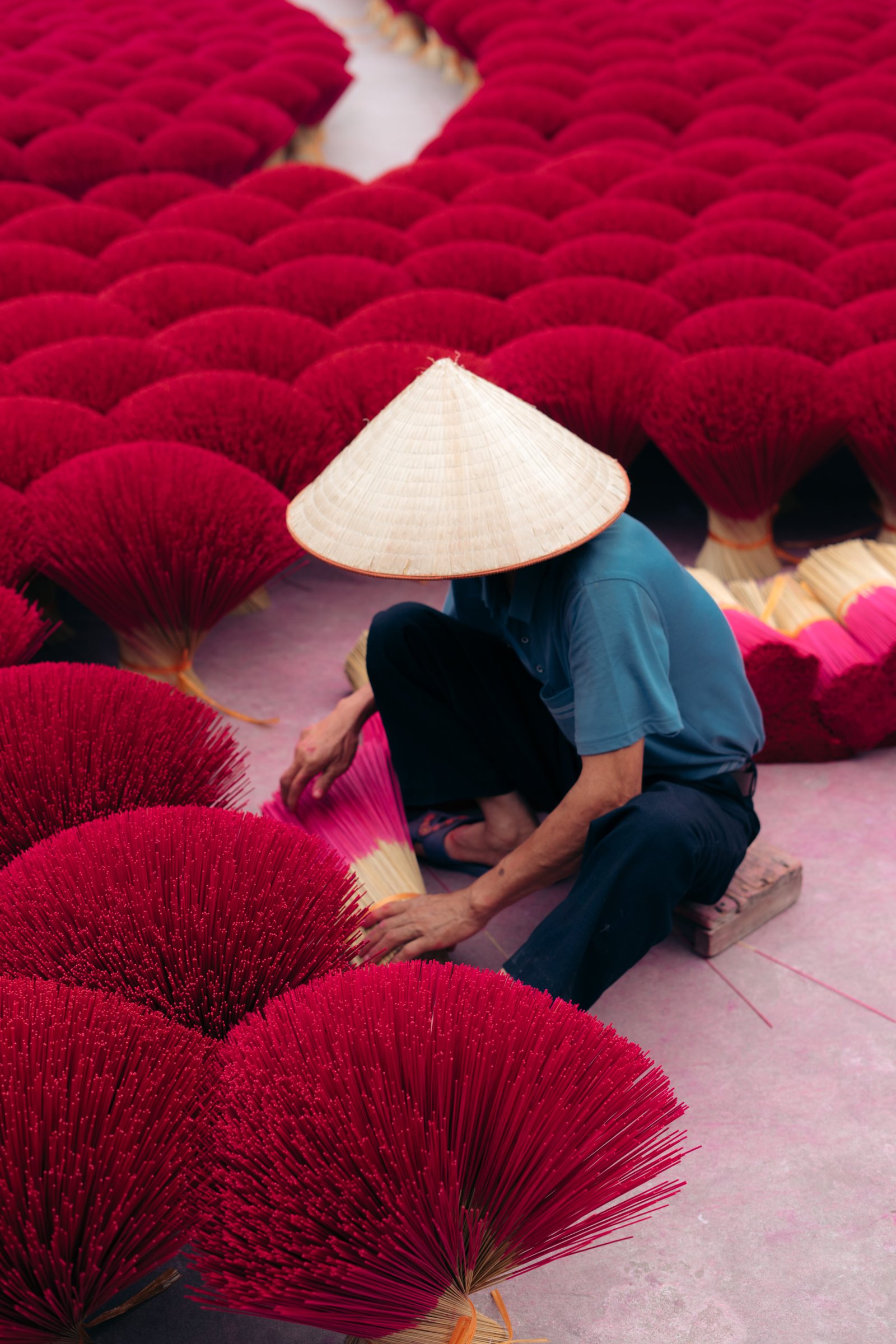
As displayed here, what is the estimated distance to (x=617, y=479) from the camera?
1061mm

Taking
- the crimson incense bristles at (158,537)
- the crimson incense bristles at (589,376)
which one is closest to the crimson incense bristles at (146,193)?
the crimson incense bristles at (589,376)

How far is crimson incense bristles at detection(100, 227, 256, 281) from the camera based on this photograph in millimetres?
2541

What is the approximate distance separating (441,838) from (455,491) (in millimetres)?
491

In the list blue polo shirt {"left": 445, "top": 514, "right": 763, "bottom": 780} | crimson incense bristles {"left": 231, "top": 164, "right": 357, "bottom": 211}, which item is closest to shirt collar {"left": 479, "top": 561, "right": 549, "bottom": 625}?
blue polo shirt {"left": 445, "top": 514, "right": 763, "bottom": 780}

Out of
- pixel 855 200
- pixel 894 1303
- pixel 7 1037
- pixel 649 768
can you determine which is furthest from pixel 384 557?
pixel 855 200

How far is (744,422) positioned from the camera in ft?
5.60

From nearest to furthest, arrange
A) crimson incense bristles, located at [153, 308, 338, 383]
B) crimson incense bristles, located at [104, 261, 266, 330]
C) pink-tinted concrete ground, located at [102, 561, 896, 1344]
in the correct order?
pink-tinted concrete ground, located at [102, 561, 896, 1344] < crimson incense bristles, located at [153, 308, 338, 383] < crimson incense bristles, located at [104, 261, 266, 330]

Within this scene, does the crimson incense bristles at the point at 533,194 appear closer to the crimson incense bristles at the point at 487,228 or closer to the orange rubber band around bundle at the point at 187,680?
the crimson incense bristles at the point at 487,228

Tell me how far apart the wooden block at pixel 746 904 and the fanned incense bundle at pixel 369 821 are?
0.96 ft

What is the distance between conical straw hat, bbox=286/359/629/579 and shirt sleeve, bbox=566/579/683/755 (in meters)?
0.06

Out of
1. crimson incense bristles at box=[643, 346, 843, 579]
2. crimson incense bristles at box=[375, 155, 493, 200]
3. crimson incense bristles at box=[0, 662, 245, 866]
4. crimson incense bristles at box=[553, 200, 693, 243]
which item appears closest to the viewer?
crimson incense bristles at box=[0, 662, 245, 866]

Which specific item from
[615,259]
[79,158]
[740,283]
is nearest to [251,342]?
[615,259]

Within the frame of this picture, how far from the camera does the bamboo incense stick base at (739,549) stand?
73.0 inches

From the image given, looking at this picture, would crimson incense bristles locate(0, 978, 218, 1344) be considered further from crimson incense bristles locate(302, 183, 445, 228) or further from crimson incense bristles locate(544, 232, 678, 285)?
crimson incense bristles locate(302, 183, 445, 228)
